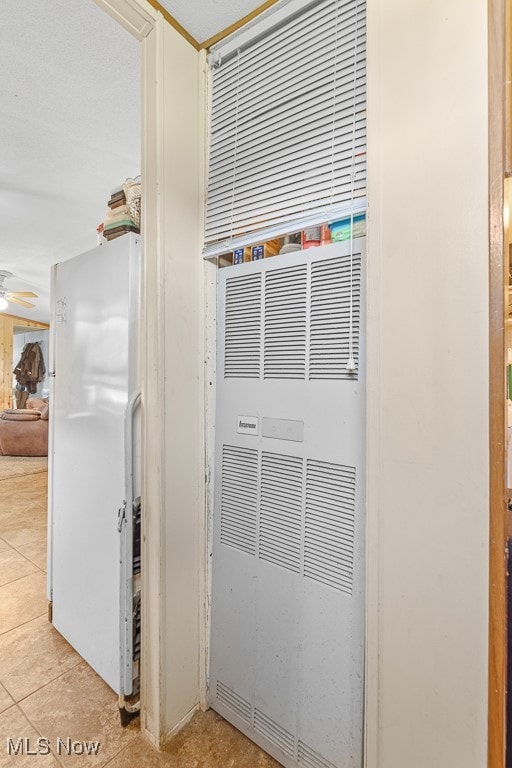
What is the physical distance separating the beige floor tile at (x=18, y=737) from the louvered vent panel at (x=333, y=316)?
1.53 metres

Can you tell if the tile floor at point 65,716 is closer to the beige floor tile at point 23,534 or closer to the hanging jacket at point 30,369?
the beige floor tile at point 23,534

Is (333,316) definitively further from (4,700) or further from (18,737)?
(4,700)

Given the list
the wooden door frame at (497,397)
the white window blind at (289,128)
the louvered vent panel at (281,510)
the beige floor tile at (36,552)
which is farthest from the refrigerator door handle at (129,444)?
the beige floor tile at (36,552)

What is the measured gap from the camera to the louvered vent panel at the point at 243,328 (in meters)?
1.24

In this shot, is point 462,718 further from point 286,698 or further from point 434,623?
point 286,698

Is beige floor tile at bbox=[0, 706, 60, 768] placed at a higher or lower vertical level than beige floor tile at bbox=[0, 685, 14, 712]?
higher

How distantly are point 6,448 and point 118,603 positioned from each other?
522 cm

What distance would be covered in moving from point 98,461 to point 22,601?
131cm

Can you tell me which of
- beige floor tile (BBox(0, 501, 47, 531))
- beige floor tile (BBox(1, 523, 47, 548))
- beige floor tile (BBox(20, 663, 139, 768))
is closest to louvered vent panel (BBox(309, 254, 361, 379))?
beige floor tile (BBox(20, 663, 139, 768))

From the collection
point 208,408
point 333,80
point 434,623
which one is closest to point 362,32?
point 333,80

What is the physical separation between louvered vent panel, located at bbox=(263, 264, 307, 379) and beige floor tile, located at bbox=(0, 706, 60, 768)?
1461 millimetres

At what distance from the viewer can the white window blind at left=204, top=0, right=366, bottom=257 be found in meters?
1.01

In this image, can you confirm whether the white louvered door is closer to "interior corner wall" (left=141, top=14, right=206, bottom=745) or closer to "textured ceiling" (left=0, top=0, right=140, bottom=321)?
"interior corner wall" (left=141, top=14, right=206, bottom=745)

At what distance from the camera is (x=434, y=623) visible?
79 cm
